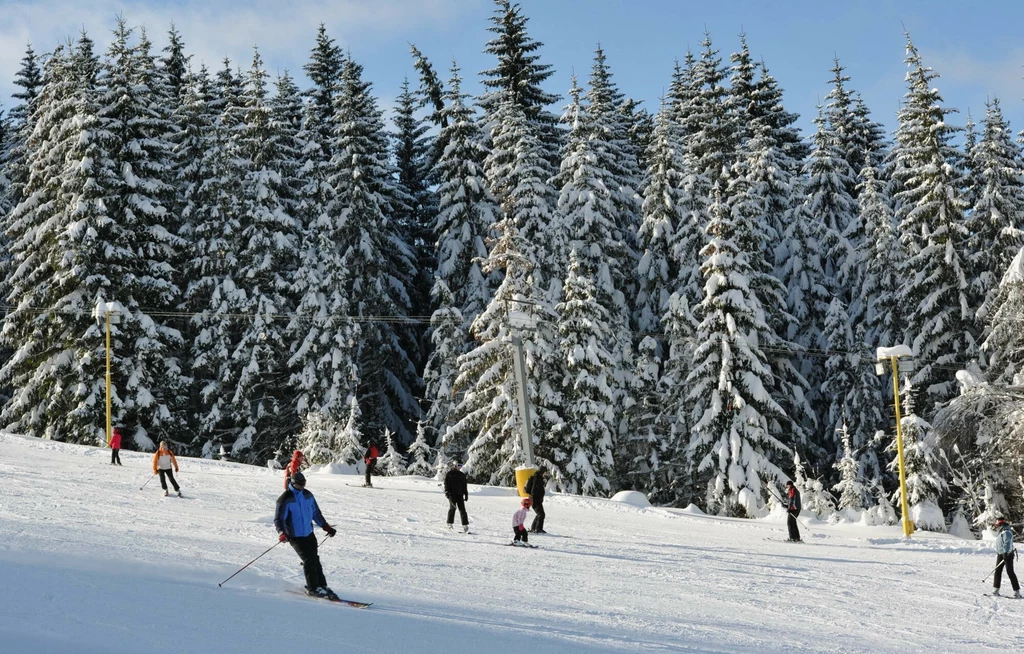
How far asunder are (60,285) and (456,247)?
1570 cm

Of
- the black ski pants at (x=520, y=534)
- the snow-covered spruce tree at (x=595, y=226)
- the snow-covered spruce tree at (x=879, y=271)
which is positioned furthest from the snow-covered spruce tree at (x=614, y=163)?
the black ski pants at (x=520, y=534)

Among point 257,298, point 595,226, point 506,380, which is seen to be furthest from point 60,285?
point 595,226

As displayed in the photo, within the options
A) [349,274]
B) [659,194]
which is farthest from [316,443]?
[659,194]

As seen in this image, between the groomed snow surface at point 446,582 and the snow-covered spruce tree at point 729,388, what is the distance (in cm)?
717

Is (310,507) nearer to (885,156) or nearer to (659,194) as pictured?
(659,194)

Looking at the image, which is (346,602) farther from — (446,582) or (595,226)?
(595,226)

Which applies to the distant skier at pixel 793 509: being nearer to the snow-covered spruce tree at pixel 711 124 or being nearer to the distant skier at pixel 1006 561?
the distant skier at pixel 1006 561

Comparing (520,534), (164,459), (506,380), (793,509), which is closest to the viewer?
(520,534)

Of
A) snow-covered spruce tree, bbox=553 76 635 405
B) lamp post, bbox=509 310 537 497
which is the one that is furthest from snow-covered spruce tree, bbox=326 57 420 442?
lamp post, bbox=509 310 537 497

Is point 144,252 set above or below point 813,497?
above

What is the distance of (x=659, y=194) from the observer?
1596 inches

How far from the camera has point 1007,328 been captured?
95.3 ft

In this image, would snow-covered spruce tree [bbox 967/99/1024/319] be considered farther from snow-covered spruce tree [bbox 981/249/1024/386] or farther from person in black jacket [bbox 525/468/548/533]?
person in black jacket [bbox 525/468/548/533]

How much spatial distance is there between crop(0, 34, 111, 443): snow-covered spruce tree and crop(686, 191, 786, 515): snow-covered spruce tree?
21.2 meters
